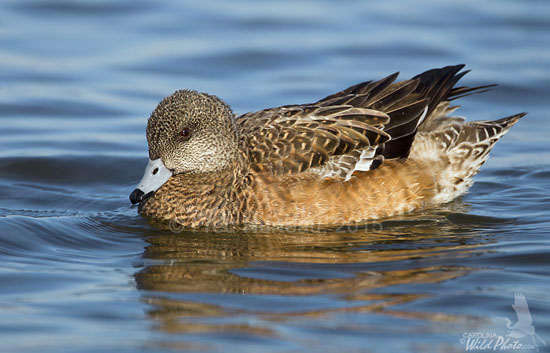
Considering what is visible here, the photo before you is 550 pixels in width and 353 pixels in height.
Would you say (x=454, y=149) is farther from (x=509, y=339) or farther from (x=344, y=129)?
(x=509, y=339)

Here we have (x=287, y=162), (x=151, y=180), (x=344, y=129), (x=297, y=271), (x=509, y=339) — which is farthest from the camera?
(x=344, y=129)

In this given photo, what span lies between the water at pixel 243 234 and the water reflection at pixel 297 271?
0.7 inches

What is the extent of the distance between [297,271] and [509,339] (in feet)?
5.67

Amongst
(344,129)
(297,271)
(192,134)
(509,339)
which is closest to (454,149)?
(344,129)

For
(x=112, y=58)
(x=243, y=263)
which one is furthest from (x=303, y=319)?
(x=112, y=58)

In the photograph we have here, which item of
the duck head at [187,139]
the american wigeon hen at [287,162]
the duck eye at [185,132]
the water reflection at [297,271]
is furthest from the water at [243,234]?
the duck eye at [185,132]

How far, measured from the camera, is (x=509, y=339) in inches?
213

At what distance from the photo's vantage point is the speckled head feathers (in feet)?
24.6

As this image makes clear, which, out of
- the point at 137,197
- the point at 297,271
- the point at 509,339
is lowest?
the point at 509,339

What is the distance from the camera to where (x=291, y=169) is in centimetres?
766

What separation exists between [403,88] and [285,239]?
6.78 ft

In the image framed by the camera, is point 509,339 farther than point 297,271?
No

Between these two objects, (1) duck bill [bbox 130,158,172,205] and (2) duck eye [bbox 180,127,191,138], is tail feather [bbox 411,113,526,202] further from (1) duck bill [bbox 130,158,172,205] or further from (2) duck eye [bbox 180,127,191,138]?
(1) duck bill [bbox 130,158,172,205]

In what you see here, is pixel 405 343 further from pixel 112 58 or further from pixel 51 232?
pixel 112 58
